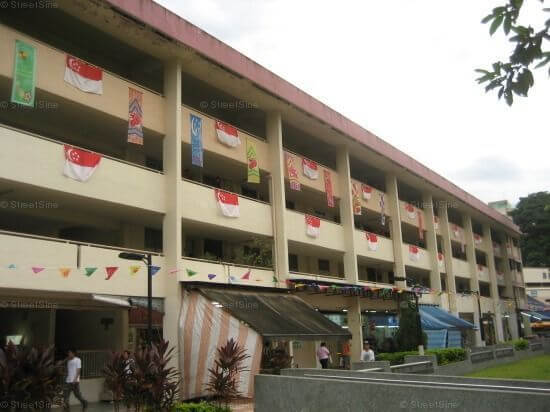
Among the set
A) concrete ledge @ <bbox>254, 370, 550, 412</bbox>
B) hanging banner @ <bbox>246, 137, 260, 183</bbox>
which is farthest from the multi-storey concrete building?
concrete ledge @ <bbox>254, 370, 550, 412</bbox>

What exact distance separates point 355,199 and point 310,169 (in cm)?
406

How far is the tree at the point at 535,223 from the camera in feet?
200

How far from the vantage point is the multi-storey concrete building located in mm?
16938

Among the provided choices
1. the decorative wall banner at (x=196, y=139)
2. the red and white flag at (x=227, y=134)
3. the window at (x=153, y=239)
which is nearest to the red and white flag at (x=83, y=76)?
the decorative wall banner at (x=196, y=139)

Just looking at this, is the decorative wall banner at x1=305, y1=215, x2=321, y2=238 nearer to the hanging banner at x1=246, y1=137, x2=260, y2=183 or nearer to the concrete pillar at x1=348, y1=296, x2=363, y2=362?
the hanging banner at x1=246, y1=137, x2=260, y2=183

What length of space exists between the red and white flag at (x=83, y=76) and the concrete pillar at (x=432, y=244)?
26529 millimetres

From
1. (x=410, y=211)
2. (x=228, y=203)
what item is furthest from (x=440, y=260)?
(x=228, y=203)

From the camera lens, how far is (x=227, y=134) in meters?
23.2

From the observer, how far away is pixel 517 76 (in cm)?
497

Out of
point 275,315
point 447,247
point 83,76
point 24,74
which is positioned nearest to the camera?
point 24,74

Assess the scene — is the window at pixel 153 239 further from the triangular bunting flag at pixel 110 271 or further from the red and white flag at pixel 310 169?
the red and white flag at pixel 310 169

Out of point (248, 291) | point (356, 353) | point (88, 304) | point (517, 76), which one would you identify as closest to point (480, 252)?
point (356, 353)

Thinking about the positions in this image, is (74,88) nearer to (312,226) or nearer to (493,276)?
(312,226)

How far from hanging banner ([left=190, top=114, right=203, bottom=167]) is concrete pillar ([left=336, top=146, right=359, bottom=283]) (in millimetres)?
10646
